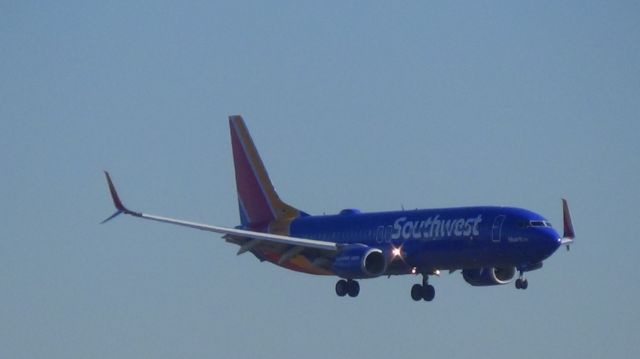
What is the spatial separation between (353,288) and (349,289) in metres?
0.24

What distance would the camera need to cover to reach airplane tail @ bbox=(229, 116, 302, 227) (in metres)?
126

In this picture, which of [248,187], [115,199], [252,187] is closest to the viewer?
[115,199]

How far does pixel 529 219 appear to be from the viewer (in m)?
107

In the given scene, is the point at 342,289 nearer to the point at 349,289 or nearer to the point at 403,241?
the point at 349,289

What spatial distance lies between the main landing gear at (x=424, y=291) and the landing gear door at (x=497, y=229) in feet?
26.9

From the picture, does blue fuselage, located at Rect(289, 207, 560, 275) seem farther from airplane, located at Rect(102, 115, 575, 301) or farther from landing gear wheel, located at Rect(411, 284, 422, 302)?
landing gear wheel, located at Rect(411, 284, 422, 302)

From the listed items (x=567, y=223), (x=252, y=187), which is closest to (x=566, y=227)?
(x=567, y=223)

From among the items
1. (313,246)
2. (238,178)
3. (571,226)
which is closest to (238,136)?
(238,178)

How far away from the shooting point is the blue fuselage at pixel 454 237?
107 meters

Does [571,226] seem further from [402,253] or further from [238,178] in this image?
[238,178]

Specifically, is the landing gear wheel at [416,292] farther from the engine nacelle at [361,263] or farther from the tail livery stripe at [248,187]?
the tail livery stripe at [248,187]

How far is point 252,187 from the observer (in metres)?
128

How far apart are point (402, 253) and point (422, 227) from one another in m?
1.83

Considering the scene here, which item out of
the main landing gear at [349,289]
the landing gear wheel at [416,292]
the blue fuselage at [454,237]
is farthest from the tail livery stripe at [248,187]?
the landing gear wheel at [416,292]
